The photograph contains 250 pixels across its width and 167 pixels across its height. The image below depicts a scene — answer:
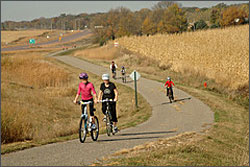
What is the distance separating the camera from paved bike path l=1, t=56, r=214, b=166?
28.4ft

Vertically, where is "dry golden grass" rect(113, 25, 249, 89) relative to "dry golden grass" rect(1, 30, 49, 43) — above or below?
below

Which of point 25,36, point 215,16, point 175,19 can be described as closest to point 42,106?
point 25,36

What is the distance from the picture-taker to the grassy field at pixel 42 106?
1425 cm

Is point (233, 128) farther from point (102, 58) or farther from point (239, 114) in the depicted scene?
point (102, 58)

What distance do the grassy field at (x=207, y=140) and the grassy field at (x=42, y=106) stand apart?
150 inches

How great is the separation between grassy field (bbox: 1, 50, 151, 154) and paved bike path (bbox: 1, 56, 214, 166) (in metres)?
0.94

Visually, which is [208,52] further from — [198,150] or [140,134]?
[198,150]

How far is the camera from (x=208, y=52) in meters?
32.2

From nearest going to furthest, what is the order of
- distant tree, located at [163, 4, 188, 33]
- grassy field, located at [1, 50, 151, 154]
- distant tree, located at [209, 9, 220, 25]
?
grassy field, located at [1, 50, 151, 154] → distant tree, located at [163, 4, 188, 33] → distant tree, located at [209, 9, 220, 25]

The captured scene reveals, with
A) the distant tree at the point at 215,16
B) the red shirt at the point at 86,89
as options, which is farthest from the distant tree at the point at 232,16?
the red shirt at the point at 86,89

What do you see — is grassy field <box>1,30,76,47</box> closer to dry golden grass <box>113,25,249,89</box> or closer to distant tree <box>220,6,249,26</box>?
dry golden grass <box>113,25,249,89</box>

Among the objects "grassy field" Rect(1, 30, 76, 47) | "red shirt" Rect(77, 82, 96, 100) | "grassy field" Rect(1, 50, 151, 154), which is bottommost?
"grassy field" Rect(1, 50, 151, 154)

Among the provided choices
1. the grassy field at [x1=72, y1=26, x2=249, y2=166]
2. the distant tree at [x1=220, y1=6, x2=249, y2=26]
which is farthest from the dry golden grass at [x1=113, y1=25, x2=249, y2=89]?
the distant tree at [x1=220, y1=6, x2=249, y2=26]

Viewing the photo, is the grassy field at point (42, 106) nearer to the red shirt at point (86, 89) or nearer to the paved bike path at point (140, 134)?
the paved bike path at point (140, 134)
